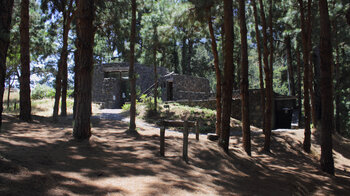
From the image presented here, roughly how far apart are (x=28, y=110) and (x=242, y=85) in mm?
8432

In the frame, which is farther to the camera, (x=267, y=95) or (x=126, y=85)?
(x=126, y=85)

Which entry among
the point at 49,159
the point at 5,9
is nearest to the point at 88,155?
the point at 49,159

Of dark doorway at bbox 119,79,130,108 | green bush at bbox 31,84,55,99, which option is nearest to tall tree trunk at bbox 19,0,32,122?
dark doorway at bbox 119,79,130,108

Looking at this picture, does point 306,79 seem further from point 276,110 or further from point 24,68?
point 24,68

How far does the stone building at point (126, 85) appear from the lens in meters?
24.2

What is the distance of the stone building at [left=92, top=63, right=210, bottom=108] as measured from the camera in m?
24.2

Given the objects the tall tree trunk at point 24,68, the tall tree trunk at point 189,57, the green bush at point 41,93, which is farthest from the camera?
the tall tree trunk at point 189,57

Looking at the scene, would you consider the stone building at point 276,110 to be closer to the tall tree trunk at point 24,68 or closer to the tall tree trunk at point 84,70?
the tall tree trunk at point 24,68

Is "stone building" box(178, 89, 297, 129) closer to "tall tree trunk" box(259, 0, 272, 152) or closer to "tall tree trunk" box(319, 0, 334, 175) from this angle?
"tall tree trunk" box(259, 0, 272, 152)

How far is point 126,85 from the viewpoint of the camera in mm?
27188

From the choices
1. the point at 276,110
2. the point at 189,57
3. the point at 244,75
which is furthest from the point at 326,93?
the point at 189,57

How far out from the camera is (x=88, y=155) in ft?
18.5

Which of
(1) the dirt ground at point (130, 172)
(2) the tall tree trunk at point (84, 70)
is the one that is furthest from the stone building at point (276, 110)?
(2) the tall tree trunk at point (84, 70)

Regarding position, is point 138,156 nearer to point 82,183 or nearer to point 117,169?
point 117,169
